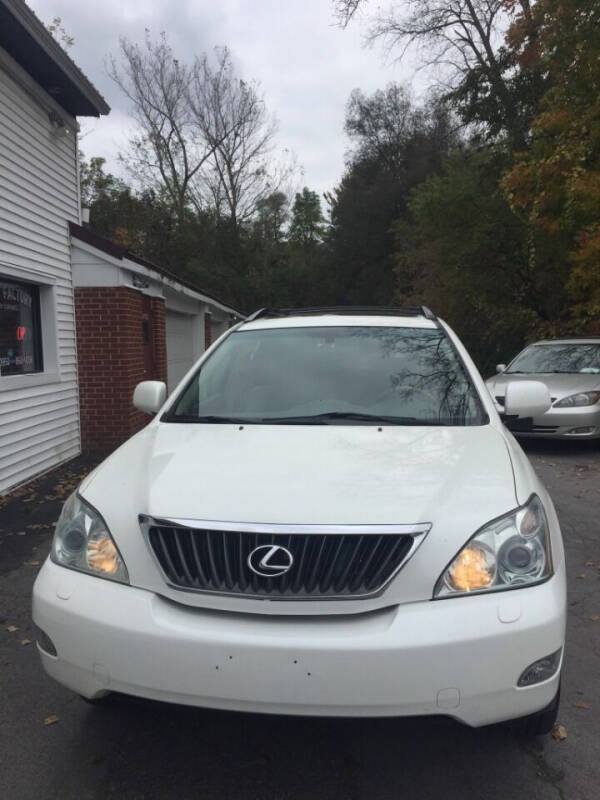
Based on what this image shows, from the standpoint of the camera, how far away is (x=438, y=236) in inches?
698

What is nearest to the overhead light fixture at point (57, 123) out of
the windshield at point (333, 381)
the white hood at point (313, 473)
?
the windshield at point (333, 381)

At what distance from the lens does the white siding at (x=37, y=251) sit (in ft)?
22.9

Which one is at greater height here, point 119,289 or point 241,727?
point 119,289

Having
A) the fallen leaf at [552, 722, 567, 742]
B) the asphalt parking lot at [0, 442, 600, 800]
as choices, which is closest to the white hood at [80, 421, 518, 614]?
the asphalt parking lot at [0, 442, 600, 800]

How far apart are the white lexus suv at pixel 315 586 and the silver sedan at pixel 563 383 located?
5.90m

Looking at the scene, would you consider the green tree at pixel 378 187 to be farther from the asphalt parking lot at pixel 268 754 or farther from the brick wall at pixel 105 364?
the asphalt parking lot at pixel 268 754

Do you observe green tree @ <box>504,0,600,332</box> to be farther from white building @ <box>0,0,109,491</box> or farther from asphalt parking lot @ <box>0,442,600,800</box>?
asphalt parking lot @ <box>0,442,600,800</box>

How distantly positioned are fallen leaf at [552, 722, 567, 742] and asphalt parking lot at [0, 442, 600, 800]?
0.02 meters

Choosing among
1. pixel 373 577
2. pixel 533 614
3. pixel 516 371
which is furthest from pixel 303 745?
pixel 516 371

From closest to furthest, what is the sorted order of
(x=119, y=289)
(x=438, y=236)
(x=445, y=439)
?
(x=445, y=439)
(x=119, y=289)
(x=438, y=236)

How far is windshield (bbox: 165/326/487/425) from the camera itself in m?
3.30

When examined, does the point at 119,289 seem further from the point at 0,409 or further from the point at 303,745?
the point at 303,745

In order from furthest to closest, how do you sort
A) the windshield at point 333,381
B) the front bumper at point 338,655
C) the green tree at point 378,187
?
the green tree at point 378,187, the windshield at point 333,381, the front bumper at point 338,655

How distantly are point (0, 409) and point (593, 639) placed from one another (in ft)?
18.5
